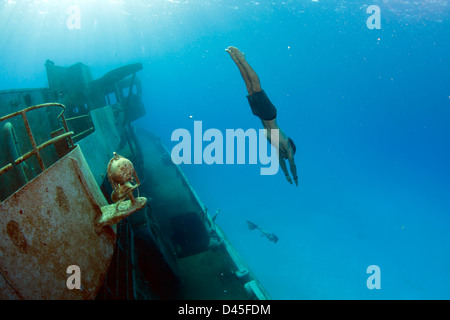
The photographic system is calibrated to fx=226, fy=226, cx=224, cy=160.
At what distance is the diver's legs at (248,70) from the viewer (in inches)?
149

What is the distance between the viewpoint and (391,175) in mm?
60781

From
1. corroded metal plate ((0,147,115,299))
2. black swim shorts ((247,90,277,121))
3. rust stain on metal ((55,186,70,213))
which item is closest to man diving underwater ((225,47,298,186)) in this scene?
black swim shorts ((247,90,277,121))

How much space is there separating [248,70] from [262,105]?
25.4 inches

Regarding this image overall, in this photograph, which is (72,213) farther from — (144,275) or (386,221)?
(386,221)

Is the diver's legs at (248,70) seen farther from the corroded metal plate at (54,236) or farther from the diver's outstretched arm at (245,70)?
the corroded metal plate at (54,236)

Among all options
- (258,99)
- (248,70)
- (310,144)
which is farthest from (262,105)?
(310,144)

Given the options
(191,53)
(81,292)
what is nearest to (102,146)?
(81,292)

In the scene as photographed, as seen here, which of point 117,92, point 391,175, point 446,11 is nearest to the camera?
point 117,92

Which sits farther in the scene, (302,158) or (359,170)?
(302,158)

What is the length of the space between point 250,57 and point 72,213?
370ft

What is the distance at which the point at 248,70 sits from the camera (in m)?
3.86

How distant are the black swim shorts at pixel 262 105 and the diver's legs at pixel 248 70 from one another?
0.34 ft

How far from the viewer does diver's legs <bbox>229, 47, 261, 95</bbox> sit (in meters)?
3.79

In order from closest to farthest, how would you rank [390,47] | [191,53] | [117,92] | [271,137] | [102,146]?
[271,137] → [102,146] → [117,92] → [390,47] → [191,53]
